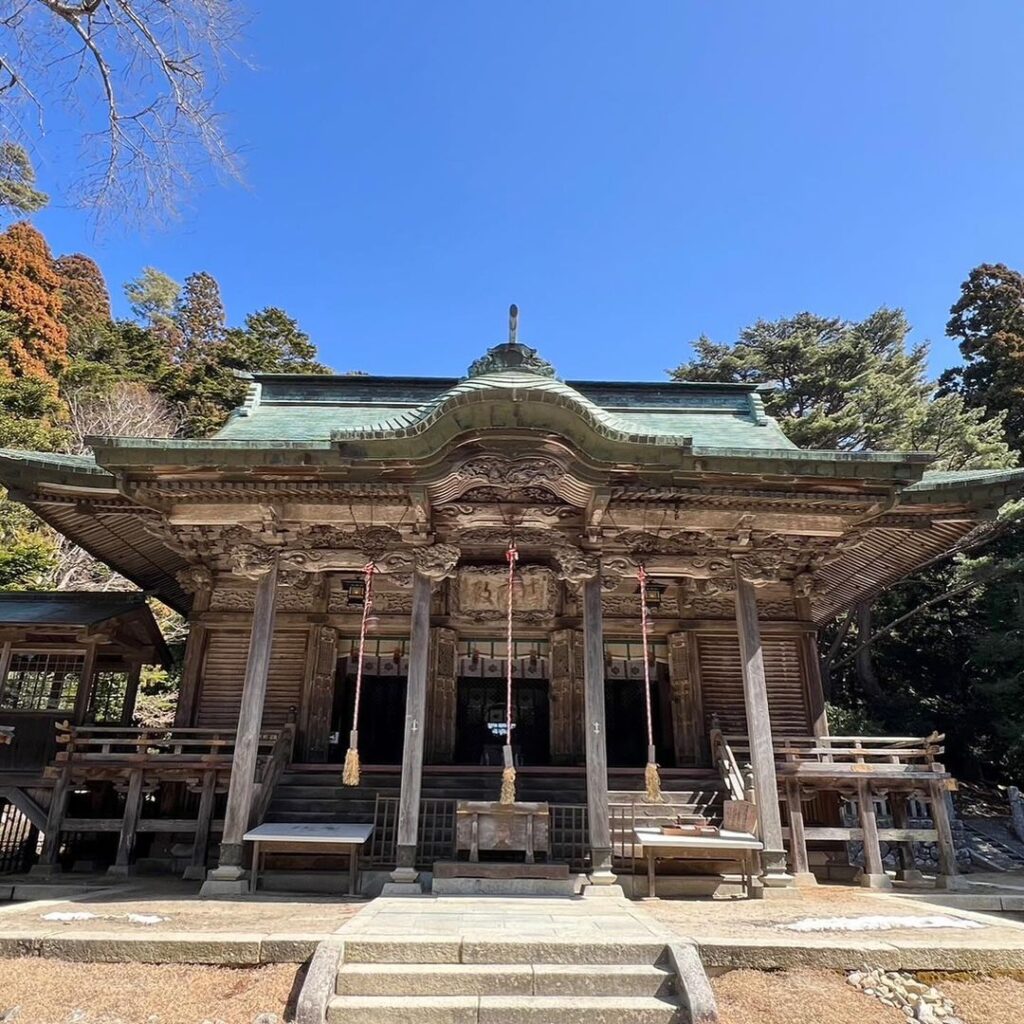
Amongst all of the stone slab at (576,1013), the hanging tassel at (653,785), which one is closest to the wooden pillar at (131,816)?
the hanging tassel at (653,785)

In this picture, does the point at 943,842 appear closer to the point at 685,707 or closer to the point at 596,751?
the point at 685,707

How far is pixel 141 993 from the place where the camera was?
15.0 ft

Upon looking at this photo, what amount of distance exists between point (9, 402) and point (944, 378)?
39.9 metres

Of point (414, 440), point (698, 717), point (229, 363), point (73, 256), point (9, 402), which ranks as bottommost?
point (698, 717)

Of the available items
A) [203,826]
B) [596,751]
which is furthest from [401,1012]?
[203,826]

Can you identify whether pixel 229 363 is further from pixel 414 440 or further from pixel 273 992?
pixel 273 992

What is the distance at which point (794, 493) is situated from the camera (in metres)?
9.12

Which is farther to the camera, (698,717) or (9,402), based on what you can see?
(9,402)

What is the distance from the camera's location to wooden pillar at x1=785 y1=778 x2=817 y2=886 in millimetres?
9312

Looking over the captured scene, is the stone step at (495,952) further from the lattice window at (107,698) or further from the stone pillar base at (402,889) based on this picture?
the lattice window at (107,698)

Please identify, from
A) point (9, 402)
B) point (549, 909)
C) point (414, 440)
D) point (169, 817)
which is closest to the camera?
point (549, 909)

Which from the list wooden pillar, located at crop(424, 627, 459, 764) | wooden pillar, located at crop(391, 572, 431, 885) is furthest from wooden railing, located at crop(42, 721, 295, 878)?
wooden pillar, located at crop(424, 627, 459, 764)

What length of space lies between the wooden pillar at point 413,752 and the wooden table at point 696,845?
2.73m

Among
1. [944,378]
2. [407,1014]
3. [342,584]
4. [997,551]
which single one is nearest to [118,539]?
[342,584]
